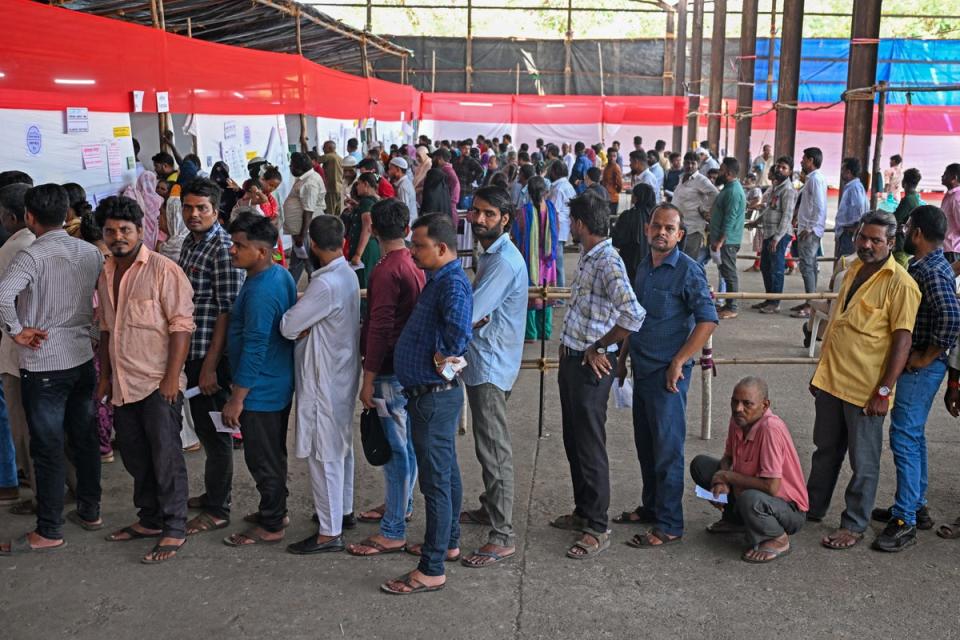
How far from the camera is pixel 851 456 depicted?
457 centimetres

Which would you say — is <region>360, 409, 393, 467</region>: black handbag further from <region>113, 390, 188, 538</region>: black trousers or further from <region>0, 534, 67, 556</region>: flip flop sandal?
<region>0, 534, 67, 556</region>: flip flop sandal

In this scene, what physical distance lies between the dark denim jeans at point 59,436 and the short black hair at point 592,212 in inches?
98.6

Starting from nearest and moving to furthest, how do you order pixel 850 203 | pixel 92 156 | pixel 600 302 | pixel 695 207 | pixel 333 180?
pixel 600 302
pixel 92 156
pixel 850 203
pixel 695 207
pixel 333 180

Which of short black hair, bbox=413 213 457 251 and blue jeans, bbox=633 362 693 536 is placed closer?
short black hair, bbox=413 213 457 251

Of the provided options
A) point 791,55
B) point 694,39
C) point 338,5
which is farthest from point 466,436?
point 338,5

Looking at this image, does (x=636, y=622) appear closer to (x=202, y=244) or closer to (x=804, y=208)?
(x=202, y=244)

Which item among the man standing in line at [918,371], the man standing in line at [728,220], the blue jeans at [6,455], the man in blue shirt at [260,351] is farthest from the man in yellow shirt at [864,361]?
the man standing in line at [728,220]

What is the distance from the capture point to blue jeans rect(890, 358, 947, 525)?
14.9 feet

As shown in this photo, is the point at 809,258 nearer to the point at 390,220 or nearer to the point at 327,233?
the point at 390,220

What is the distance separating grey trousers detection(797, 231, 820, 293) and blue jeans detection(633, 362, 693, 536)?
5.99 m

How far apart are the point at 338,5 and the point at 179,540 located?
28.6m

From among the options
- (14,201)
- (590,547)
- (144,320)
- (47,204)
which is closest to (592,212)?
(590,547)

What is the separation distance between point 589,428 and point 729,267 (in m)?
6.08

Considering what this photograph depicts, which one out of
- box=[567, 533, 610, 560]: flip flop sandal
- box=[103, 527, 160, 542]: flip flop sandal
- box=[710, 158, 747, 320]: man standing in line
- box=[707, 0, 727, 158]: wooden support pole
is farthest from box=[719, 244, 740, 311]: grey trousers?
box=[707, 0, 727, 158]: wooden support pole
